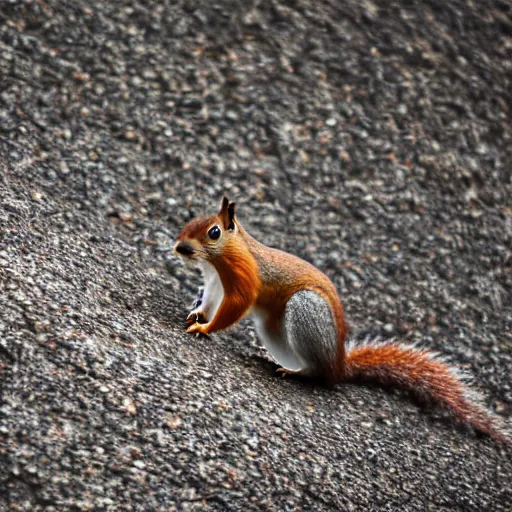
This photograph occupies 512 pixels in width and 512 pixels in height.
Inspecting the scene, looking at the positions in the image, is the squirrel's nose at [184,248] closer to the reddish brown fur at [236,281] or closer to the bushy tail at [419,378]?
the reddish brown fur at [236,281]

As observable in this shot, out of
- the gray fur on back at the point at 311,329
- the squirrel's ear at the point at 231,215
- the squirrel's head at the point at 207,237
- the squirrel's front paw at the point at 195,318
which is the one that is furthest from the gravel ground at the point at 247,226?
the squirrel's ear at the point at 231,215

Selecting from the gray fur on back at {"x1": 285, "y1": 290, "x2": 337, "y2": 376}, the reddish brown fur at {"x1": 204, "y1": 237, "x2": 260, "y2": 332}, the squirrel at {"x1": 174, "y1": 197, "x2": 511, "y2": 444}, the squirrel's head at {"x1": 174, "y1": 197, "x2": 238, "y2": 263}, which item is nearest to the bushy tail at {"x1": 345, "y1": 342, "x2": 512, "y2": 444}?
the squirrel at {"x1": 174, "y1": 197, "x2": 511, "y2": 444}

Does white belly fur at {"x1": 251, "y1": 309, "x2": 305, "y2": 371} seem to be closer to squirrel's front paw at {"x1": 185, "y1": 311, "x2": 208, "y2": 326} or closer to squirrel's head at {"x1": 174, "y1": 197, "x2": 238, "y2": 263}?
squirrel's front paw at {"x1": 185, "y1": 311, "x2": 208, "y2": 326}

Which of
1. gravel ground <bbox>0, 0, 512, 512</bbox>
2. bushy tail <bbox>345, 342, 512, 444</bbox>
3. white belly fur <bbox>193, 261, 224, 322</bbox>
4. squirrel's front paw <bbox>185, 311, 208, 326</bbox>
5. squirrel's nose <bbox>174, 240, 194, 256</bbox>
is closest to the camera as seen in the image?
gravel ground <bbox>0, 0, 512, 512</bbox>

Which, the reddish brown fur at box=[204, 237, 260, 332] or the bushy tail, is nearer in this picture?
the reddish brown fur at box=[204, 237, 260, 332]

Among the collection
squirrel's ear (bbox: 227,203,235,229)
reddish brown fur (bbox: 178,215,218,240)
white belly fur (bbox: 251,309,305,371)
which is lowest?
white belly fur (bbox: 251,309,305,371)

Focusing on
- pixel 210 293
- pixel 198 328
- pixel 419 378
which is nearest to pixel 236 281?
pixel 210 293

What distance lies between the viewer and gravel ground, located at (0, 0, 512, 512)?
297 centimetres

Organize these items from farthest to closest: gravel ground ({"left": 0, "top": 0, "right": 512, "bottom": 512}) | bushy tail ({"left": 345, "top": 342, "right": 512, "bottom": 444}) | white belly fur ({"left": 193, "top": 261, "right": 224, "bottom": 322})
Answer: bushy tail ({"left": 345, "top": 342, "right": 512, "bottom": 444}) < white belly fur ({"left": 193, "top": 261, "right": 224, "bottom": 322}) < gravel ground ({"left": 0, "top": 0, "right": 512, "bottom": 512})

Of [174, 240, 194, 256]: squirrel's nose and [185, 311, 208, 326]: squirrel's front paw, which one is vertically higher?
[174, 240, 194, 256]: squirrel's nose

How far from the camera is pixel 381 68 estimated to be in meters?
5.44

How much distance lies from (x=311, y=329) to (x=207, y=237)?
57 centimetres

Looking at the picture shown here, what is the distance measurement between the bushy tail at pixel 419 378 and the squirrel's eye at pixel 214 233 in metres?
0.84

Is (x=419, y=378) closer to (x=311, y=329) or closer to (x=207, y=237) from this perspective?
(x=311, y=329)
